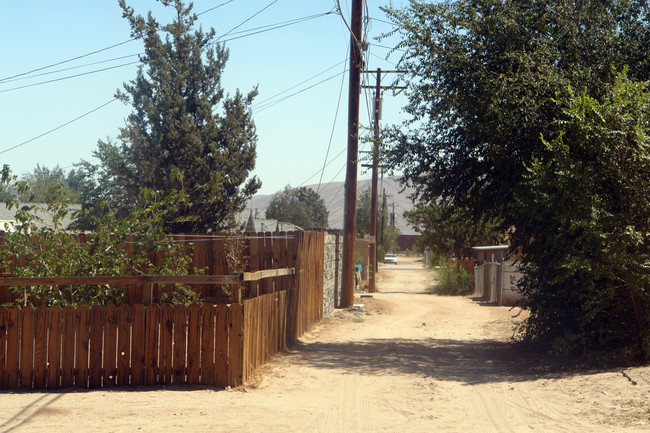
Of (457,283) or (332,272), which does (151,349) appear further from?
(457,283)

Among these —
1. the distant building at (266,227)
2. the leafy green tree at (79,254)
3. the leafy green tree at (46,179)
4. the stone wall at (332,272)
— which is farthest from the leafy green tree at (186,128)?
the leafy green tree at (46,179)

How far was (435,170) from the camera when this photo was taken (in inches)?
548

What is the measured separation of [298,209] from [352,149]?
76.0 meters

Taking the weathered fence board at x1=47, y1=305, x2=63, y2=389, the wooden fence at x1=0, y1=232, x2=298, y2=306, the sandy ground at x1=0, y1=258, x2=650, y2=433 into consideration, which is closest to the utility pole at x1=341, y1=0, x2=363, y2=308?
the wooden fence at x1=0, y1=232, x2=298, y2=306

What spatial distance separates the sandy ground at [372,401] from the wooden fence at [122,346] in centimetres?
31

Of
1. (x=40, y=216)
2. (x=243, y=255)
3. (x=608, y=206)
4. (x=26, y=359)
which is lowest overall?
(x=26, y=359)

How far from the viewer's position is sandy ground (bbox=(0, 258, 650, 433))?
22.2 ft

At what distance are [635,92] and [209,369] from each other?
7065 mm

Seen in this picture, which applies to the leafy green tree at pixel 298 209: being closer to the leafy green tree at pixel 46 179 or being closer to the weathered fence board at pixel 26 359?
the leafy green tree at pixel 46 179

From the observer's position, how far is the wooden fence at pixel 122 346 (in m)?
8.29

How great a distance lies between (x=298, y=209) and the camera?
95812 mm

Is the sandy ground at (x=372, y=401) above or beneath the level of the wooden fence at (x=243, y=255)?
beneath

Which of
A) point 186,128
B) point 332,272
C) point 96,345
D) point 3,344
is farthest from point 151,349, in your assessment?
→ point 186,128

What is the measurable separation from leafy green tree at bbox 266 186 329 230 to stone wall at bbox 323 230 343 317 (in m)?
64.0
